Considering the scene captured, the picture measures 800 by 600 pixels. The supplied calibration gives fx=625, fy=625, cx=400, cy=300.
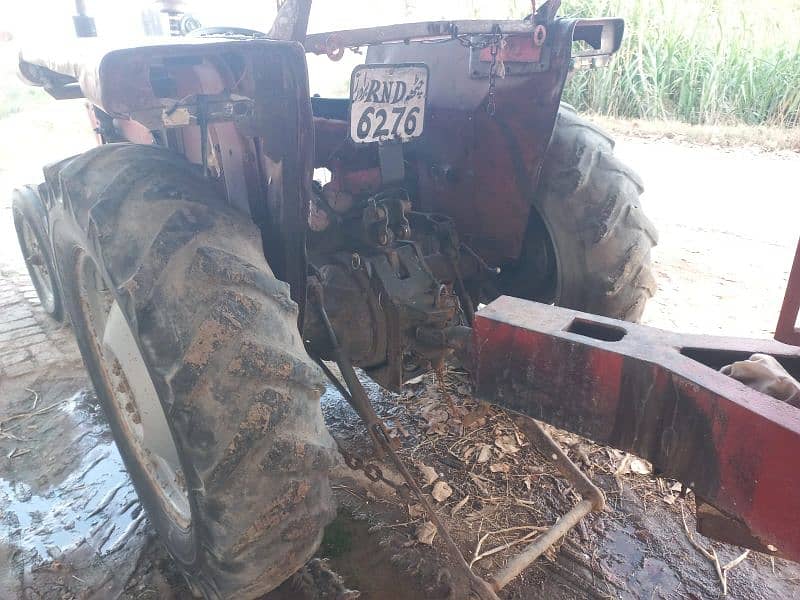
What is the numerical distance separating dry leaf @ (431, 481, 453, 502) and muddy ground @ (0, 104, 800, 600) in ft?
0.08

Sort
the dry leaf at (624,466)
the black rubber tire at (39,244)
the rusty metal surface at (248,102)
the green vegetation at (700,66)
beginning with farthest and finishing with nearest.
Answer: the green vegetation at (700,66)
the black rubber tire at (39,244)
the dry leaf at (624,466)
the rusty metal surface at (248,102)

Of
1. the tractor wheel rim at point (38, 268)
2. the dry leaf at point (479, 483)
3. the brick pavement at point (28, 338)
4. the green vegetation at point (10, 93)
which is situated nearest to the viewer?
the dry leaf at point (479, 483)

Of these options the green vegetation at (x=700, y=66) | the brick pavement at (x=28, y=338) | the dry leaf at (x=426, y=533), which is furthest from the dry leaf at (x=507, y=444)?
the green vegetation at (x=700, y=66)

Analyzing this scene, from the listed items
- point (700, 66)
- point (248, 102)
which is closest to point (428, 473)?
point (248, 102)

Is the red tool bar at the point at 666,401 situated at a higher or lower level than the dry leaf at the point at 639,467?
higher

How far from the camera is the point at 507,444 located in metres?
2.97

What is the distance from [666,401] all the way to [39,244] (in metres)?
3.62

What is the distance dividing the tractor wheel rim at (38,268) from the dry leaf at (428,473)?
8.86 ft

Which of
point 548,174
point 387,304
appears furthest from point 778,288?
point 387,304

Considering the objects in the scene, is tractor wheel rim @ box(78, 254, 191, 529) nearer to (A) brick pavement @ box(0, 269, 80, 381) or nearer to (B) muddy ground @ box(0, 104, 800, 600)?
(B) muddy ground @ box(0, 104, 800, 600)

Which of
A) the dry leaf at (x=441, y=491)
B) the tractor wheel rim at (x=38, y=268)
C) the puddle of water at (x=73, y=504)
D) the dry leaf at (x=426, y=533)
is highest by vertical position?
the tractor wheel rim at (x=38, y=268)

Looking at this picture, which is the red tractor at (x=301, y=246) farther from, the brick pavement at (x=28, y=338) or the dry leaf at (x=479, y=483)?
the brick pavement at (x=28, y=338)

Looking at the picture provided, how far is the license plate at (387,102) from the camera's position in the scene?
7.05ft

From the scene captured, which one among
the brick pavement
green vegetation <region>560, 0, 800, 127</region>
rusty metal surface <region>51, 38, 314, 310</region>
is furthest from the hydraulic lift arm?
green vegetation <region>560, 0, 800, 127</region>
